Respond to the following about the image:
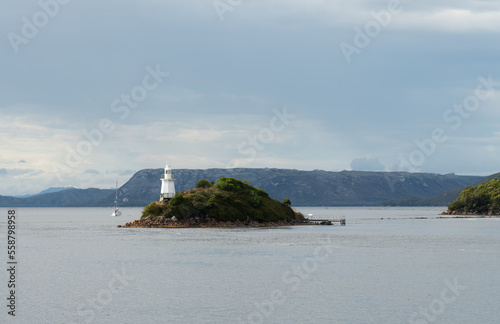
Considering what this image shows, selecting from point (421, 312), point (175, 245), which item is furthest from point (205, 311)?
point (175, 245)

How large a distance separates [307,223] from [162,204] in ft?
162

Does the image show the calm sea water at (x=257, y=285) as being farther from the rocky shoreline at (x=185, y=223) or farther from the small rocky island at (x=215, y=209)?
the rocky shoreline at (x=185, y=223)

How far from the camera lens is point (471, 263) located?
239 feet

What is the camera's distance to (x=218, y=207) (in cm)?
15275

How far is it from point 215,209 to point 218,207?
3.22ft

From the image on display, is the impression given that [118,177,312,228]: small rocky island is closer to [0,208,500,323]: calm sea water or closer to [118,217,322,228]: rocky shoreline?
[118,217,322,228]: rocky shoreline

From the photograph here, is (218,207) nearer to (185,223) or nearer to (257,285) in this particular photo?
(185,223)

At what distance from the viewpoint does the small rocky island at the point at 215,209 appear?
5930 inches

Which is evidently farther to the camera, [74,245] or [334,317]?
[74,245]

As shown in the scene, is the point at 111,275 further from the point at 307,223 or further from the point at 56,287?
the point at 307,223

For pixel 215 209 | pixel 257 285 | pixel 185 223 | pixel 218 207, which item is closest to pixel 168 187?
pixel 185 223

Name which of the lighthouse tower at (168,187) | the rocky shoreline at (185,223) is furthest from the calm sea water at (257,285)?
the lighthouse tower at (168,187)

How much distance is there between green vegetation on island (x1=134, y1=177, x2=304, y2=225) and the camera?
15050 cm

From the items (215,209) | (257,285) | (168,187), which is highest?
(168,187)
